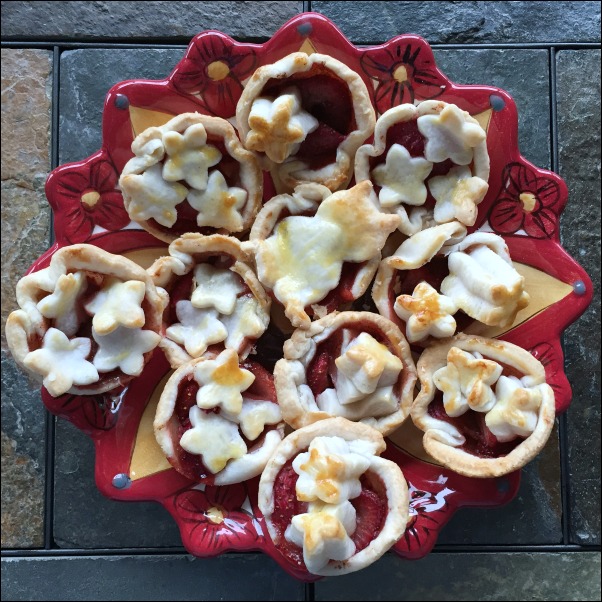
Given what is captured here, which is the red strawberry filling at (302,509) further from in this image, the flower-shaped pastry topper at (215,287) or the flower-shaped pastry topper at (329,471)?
the flower-shaped pastry topper at (215,287)

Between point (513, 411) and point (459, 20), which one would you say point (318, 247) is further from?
point (459, 20)

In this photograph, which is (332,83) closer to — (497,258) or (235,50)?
(235,50)

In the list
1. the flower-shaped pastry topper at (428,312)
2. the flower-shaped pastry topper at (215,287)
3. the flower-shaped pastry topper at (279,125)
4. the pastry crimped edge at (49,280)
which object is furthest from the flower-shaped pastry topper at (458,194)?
the pastry crimped edge at (49,280)

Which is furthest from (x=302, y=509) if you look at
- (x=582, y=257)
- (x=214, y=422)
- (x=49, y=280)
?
(x=582, y=257)

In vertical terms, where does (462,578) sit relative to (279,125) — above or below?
below

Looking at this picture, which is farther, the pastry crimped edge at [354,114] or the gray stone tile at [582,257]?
the gray stone tile at [582,257]
